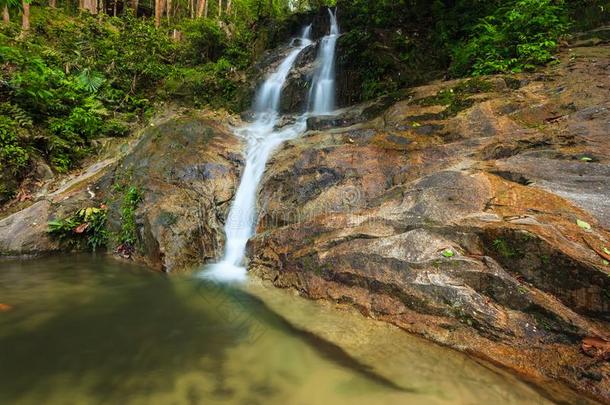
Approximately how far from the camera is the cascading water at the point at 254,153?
20.6 feet

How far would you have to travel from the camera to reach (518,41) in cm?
801

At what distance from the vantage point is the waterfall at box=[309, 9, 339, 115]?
405 inches

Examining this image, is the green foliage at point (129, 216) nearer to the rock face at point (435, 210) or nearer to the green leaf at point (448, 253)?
the rock face at point (435, 210)

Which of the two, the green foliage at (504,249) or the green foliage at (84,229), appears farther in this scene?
the green foliage at (84,229)

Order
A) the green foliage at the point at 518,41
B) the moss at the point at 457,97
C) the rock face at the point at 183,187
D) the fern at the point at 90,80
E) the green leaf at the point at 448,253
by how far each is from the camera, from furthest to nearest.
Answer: the fern at the point at 90,80 < the green foliage at the point at 518,41 < the moss at the point at 457,97 < the rock face at the point at 183,187 < the green leaf at the point at 448,253

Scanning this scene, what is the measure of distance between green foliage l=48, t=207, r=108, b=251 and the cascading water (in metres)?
2.64

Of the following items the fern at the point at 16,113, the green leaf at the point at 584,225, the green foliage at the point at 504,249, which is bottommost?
the green foliage at the point at 504,249

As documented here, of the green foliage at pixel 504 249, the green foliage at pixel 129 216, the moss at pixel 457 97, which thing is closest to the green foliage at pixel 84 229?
the green foliage at pixel 129 216

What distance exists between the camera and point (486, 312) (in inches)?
139

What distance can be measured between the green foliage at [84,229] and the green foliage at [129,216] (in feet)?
1.55

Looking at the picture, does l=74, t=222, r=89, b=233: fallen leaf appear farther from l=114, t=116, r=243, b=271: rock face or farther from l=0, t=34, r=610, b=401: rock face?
l=114, t=116, r=243, b=271: rock face

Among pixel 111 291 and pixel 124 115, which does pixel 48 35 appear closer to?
pixel 124 115

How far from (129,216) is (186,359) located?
14.5ft

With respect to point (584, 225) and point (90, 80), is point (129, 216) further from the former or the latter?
point (584, 225)
